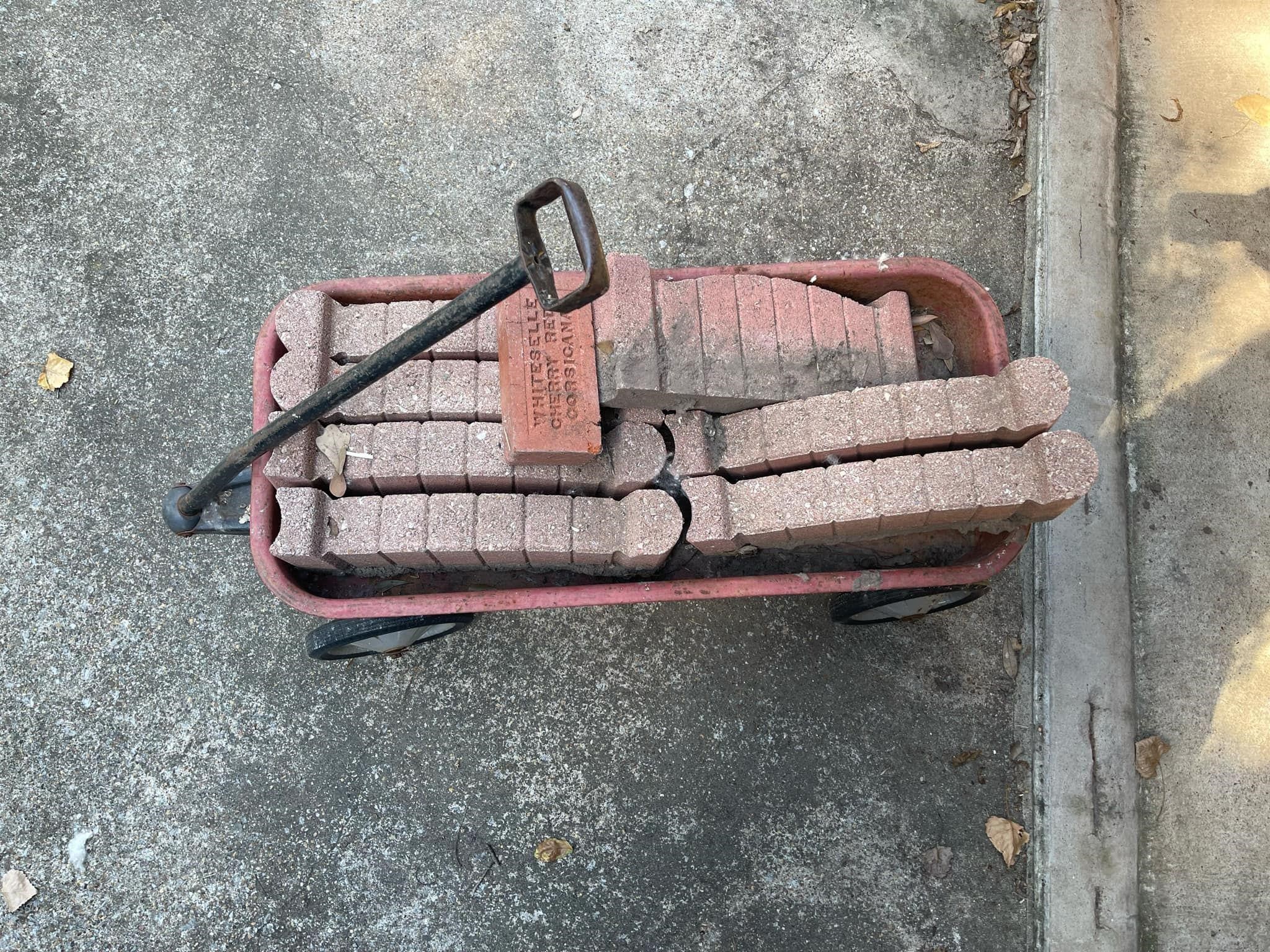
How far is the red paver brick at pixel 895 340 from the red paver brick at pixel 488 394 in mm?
1307

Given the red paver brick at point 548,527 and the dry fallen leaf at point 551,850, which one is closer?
the red paver brick at point 548,527

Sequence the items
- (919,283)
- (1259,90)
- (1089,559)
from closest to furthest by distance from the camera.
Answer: (919,283) → (1089,559) → (1259,90)

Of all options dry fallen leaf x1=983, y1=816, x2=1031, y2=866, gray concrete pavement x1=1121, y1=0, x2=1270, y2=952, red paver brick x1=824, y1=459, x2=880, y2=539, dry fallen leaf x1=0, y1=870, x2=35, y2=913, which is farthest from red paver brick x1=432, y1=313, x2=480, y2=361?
gray concrete pavement x1=1121, y1=0, x2=1270, y2=952

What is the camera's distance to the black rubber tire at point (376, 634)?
300 centimetres

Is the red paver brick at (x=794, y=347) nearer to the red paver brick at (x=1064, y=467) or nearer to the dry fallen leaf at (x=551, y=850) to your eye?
the red paver brick at (x=1064, y=467)

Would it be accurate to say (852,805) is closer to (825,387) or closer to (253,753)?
(825,387)

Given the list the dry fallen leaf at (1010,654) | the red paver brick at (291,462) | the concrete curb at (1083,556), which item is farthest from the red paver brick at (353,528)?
the concrete curb at (1083,556)

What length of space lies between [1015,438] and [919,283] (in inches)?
25.9

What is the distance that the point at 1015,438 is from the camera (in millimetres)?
2699

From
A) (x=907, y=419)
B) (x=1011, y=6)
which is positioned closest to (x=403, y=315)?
(x=907, y=419)

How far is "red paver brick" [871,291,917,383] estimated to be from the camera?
9.47ft

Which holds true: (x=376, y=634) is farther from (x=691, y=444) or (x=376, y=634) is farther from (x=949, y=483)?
(x=949, y=483)

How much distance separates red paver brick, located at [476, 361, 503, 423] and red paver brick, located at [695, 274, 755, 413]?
0.68 metres

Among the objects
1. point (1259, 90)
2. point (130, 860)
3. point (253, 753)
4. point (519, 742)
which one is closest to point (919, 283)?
point (519, 742)
